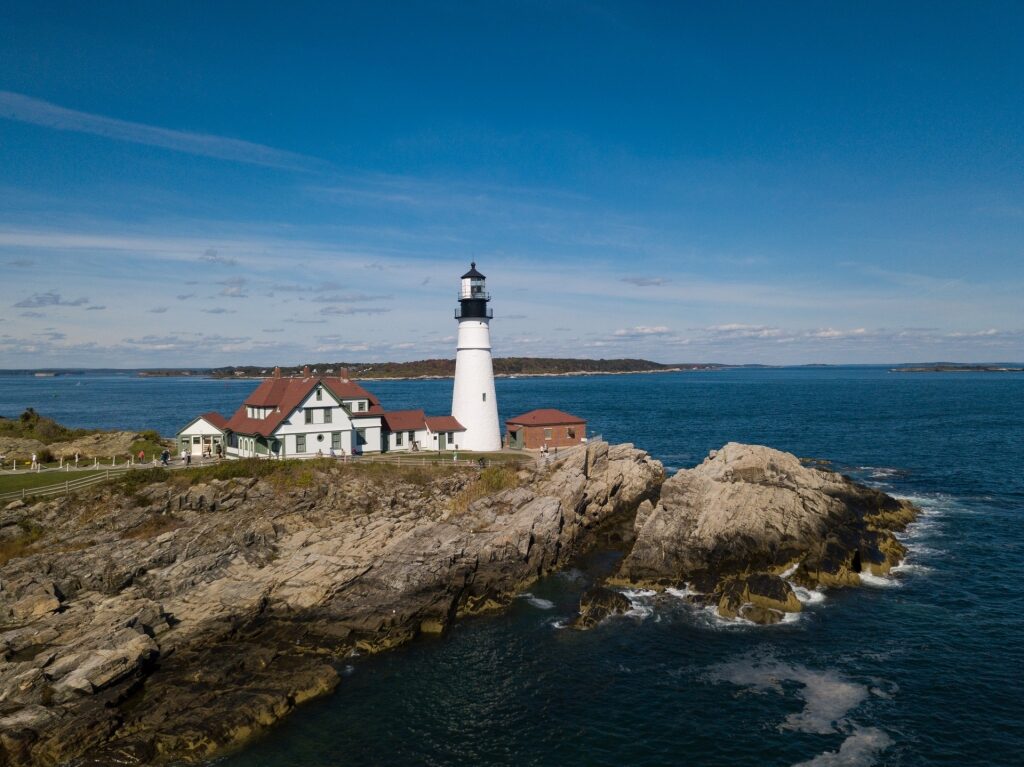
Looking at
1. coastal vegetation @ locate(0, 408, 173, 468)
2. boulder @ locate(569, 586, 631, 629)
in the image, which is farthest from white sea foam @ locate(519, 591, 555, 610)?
coastal vegetation @ locate(0, 408, 173, 468)

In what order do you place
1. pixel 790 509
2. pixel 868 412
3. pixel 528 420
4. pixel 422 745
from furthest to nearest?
pixel 868 412
pixel 528 420
pixel 790 509
pixel 422 745

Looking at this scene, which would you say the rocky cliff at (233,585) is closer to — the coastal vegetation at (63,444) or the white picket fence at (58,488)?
the white picket fence at (58,488)

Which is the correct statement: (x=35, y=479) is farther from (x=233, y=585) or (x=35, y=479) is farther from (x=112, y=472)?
(x=233, y=585)

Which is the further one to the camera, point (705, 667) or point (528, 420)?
point (528, 420)

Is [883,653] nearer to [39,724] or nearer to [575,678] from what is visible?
[575,678]

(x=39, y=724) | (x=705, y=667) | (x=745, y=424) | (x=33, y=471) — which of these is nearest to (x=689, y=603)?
(x=705, y=667)

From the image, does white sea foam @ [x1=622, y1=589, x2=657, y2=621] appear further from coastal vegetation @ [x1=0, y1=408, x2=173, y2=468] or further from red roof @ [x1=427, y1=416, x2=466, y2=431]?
coastal vegetation @ [x1=0, y1=408, x2=173, y2=468]
